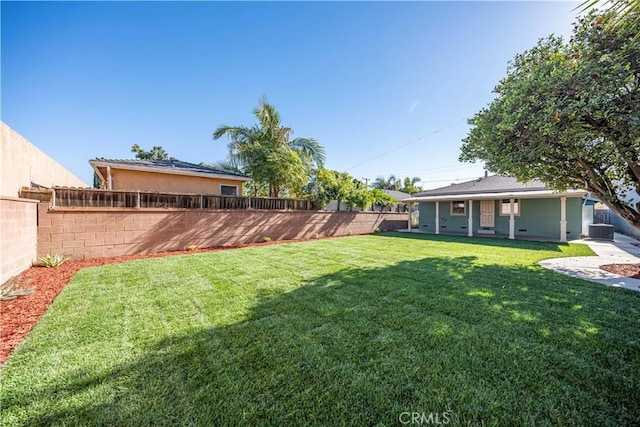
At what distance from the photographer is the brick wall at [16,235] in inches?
175

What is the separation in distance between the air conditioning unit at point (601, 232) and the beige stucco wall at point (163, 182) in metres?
18.5

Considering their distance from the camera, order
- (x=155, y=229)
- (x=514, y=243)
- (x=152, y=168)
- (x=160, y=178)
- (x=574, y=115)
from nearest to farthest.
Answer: (x=574, y=115), (x=155, y=229), (x=152, y=168), (x=160, y=178), (x=514, y=243)

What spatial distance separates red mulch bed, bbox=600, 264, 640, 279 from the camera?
5468 millimetres

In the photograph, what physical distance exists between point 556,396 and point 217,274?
5.50 metres

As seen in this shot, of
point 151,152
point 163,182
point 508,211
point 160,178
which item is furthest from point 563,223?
point 151,152

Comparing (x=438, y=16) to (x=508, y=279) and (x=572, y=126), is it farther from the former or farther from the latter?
(x=508, y=279)

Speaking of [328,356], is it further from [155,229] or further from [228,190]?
[228,190]

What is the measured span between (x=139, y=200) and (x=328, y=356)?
866 centimetres

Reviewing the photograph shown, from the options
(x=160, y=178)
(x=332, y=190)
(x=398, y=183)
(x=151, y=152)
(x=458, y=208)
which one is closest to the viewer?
(x=160, y=178)

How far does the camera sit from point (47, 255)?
6367 mm

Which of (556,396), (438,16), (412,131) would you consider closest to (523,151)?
(556,396)

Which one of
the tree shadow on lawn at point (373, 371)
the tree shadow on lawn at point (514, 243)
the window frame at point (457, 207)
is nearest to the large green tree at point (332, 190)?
the tree shadow on lawn at point (514, 243)

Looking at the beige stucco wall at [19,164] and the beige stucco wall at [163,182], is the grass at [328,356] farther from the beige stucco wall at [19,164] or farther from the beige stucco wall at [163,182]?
the beige stucco wall at [163,182]

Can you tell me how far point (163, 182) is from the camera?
10.6 metres
